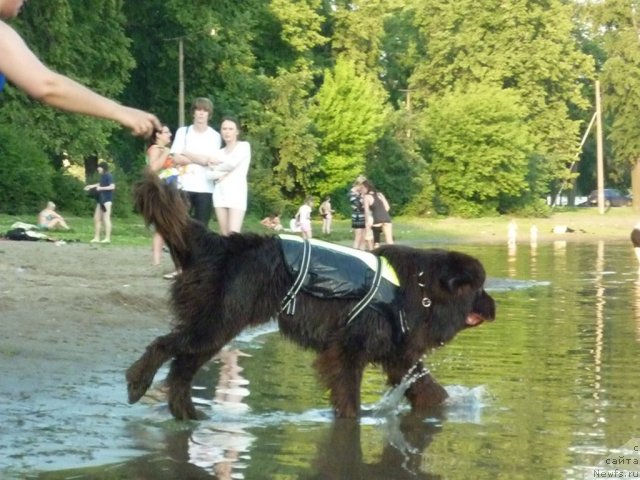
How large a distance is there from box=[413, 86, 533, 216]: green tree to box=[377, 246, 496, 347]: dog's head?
55263 mm

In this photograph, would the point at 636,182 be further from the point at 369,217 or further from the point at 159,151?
the point at 159,151

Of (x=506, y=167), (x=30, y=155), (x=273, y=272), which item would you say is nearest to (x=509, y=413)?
(x=273, y=272)

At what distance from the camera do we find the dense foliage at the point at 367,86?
4172 cm

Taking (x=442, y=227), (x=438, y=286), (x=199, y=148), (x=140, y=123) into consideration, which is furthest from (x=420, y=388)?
(x=442, y=227)

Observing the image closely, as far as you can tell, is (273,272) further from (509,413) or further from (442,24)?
(442,24)

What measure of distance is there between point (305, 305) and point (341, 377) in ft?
1.48

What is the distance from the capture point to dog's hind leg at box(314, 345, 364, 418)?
7.45 meters

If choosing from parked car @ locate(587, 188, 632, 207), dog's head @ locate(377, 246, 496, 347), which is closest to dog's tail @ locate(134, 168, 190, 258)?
dog's head @ locate(377, 246, 496, 347)

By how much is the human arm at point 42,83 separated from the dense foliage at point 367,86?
113ft

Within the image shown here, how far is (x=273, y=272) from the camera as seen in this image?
294 inches

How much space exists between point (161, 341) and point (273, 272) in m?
0.73

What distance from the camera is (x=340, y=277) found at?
300 inches

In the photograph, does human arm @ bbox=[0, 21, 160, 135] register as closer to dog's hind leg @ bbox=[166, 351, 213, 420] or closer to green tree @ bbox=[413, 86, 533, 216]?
dog's hind leg @ bbox=[166, 351, 213, 420]

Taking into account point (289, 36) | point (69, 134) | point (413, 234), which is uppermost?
point (289, 36)
